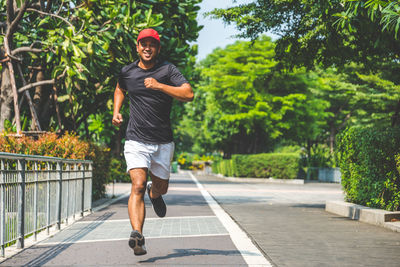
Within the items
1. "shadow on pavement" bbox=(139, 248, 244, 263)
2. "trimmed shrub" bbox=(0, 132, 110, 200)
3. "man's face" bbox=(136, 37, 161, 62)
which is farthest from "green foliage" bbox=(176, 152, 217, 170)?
"man's face" bbox=(136, 37, 161, 62)

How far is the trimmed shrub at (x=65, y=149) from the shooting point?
9305 millimetres

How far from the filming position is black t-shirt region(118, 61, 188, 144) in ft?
18.3

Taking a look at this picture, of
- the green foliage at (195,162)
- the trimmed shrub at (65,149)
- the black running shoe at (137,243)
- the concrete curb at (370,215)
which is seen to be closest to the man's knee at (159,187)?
the black running shoe at (137,243)

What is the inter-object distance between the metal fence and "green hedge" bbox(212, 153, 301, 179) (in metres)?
28.6

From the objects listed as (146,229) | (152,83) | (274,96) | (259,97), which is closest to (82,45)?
(146,229)

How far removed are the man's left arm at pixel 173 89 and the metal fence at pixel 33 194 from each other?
5.13 feet

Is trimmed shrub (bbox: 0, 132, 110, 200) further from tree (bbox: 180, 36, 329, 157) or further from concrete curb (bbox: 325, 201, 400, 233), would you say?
tree (bbox: 180, 36, 329, 157)

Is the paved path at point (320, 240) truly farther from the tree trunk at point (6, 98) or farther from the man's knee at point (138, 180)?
the tree trunk at point (6, 98)

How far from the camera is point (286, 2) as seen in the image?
1117 centimetres

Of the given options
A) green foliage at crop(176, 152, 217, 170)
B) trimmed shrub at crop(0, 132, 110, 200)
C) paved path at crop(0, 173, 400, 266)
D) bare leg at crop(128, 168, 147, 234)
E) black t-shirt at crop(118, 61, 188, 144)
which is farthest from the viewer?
green foliage at crop(176, 152, 217, 170)

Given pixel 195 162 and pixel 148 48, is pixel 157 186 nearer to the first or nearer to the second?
pixel 148 48

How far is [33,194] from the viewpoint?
6.88 metres

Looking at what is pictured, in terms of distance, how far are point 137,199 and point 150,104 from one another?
3.06ft

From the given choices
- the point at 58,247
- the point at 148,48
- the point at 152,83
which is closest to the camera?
the point at 152,83
